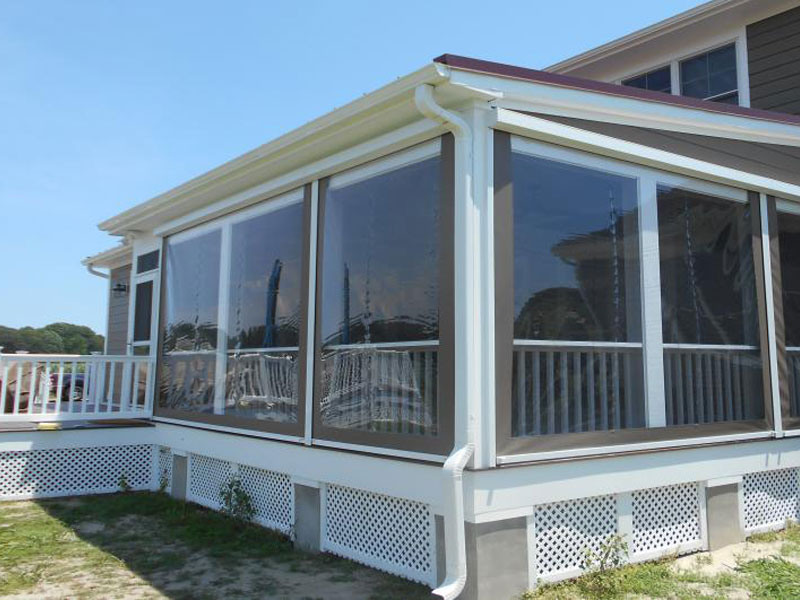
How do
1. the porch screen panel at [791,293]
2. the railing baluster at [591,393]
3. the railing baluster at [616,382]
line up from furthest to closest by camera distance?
the porch screen panel at [791,293] < the railing baluster at [616,382] < the railing baluster at [591,393]

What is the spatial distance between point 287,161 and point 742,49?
6062 mm

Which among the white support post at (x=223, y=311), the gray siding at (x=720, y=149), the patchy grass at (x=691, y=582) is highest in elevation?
the gray siding at (x=720, y=149)

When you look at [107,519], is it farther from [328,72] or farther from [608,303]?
[328,72]

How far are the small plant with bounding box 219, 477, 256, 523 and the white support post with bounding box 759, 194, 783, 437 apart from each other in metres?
4.42

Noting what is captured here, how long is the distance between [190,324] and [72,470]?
200 cm

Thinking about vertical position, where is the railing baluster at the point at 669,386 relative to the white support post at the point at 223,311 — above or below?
below

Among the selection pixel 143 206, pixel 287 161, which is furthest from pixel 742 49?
pixel 143 206

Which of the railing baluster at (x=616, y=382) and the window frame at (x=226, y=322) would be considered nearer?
the railing baluster at (x=616, y=382)

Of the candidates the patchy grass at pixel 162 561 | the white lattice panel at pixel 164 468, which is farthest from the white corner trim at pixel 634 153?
the white lattice panel at pixel 164 468

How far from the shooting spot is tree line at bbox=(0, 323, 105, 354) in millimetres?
57469

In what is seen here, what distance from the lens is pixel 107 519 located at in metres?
5.90

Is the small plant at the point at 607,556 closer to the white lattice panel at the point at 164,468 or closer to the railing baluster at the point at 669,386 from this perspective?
the railing baluster at the point at 669,386

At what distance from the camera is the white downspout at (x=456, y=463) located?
353 cm

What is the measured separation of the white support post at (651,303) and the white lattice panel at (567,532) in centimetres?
81
